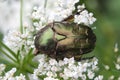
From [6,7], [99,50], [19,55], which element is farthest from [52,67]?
[6,7]

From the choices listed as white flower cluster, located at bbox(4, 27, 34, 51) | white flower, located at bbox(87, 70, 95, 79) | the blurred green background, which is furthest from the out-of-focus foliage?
white flower cluster, located at bbox(4, 27, 34, 51)

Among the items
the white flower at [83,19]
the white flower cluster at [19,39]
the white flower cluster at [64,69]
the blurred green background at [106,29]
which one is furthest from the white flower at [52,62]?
the blurred green background at [106,29]

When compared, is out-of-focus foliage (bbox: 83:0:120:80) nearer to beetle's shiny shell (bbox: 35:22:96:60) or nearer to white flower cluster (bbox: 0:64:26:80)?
beetle's shiny shell (bbox: 35:22:96:60)

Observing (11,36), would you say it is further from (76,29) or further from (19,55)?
(76,29)

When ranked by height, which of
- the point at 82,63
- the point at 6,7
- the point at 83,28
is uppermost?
the point at 6,7

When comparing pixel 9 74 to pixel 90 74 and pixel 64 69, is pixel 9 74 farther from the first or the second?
pixel 90 74

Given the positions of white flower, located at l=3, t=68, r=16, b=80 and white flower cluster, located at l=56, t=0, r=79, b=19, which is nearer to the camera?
white flower, located at l=3, t=68, r=16, b=80

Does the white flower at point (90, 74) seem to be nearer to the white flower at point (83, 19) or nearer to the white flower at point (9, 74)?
the white flower at point (83, 19)
